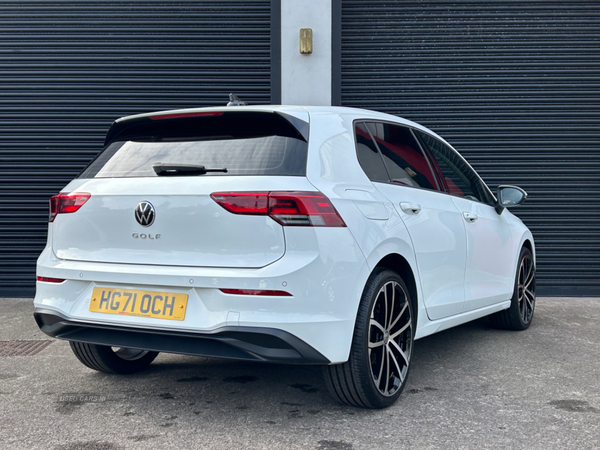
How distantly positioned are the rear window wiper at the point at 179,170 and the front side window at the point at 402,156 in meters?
1.11

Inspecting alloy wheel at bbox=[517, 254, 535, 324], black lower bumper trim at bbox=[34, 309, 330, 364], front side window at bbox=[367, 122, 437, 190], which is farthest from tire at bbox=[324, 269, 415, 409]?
alloy wheel at bbox=[517, 254, 535, 324]

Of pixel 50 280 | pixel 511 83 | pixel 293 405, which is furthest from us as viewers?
pixel 511 83

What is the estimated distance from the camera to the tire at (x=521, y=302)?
5.17m

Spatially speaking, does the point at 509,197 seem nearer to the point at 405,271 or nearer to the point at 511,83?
the point at 405,271

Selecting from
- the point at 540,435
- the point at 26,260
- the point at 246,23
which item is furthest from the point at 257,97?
the point at 540,435

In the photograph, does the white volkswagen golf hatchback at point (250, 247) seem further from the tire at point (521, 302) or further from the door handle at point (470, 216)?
the tire at point (521, 302)

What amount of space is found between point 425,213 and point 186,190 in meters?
1.53

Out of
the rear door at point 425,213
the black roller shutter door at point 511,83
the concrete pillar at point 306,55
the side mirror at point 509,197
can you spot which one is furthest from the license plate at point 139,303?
the black roller shutter door at point 511,83

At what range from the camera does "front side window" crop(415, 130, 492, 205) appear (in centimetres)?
425

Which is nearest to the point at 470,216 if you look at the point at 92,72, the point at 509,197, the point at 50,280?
the point at 509,197

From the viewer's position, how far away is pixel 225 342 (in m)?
2.69

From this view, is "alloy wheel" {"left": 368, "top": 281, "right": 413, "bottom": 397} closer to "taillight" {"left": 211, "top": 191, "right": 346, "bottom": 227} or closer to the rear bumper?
the rear bumper

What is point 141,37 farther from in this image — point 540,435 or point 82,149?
point 540,435

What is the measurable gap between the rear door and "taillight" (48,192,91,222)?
149 cm
